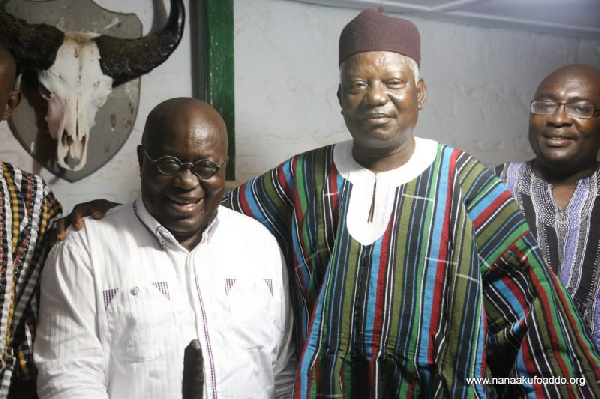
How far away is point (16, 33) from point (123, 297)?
119 centimetres

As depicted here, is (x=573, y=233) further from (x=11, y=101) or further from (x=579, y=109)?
(x=11, y=101)

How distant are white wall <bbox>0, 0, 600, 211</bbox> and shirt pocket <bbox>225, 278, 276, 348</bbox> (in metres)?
1.12

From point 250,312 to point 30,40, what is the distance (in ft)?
4.42

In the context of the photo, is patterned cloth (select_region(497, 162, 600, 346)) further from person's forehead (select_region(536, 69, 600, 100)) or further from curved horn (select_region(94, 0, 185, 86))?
curved horn (select_region(94, 0, 185, 86))

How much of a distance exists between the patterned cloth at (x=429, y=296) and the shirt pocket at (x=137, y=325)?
0.45 meters

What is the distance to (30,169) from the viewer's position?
2607 mm

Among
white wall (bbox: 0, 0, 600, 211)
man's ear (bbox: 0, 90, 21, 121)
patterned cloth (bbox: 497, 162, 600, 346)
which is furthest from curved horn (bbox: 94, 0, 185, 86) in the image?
patterned cloth (bbox: 497, 162, 600, 346)

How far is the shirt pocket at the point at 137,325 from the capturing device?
1715 millimetres

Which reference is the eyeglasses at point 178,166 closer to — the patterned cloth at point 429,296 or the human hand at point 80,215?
the human hand at point 80,215

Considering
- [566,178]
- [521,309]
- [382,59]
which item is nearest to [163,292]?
[382,59]

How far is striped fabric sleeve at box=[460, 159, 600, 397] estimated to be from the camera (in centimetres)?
195

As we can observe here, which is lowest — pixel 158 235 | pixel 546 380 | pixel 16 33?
pixel 546 380

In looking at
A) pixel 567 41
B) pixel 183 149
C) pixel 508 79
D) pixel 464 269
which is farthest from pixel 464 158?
pixel 567 41

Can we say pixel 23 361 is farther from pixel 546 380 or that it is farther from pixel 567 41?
pixel 567 41
